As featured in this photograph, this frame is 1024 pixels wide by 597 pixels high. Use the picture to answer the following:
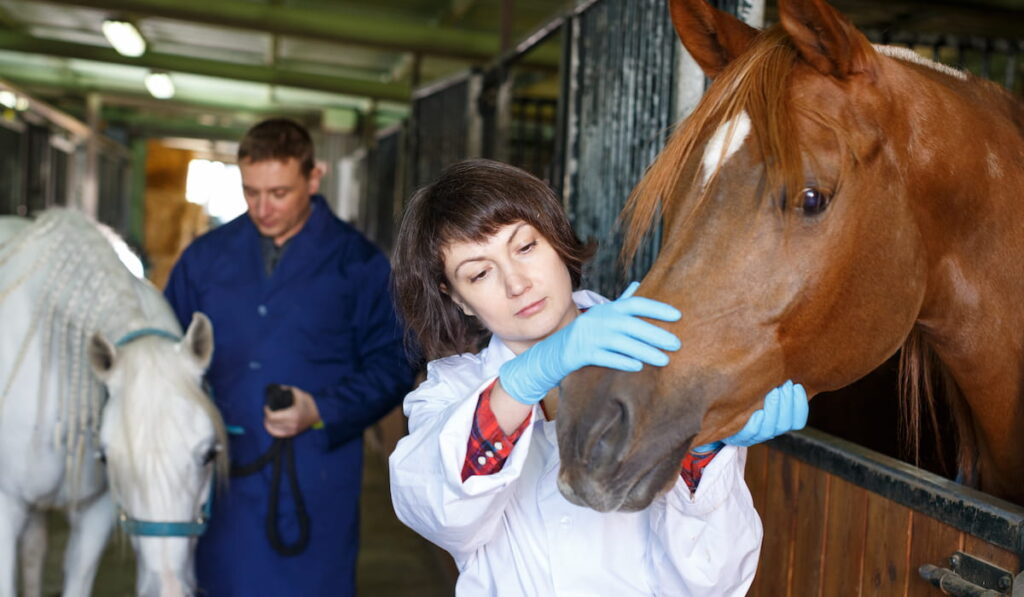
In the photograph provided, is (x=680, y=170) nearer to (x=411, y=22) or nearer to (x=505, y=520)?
(x=505, y=520)

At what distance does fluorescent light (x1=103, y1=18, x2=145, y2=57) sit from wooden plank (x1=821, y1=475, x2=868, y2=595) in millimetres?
5678

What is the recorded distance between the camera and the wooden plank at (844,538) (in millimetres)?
1370

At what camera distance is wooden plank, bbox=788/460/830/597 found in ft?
4.86

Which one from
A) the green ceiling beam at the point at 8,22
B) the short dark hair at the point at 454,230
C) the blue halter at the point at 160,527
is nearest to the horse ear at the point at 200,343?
Result: the blue halter at the point at 160,527

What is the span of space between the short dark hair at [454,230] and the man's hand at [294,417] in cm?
90

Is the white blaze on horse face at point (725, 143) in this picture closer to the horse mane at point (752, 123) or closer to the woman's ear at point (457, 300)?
the horse mane at point (752, 123)

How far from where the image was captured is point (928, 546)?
3.98 ft

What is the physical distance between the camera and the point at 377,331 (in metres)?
2.42

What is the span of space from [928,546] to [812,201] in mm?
614

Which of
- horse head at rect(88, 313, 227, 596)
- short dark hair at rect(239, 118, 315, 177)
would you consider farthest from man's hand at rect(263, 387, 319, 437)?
short dark hair at rect(239, 118, 315, 177)

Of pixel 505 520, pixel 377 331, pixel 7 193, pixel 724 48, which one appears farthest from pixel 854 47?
pixel 7 193

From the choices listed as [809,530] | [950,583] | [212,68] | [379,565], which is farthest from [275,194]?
[212,68]

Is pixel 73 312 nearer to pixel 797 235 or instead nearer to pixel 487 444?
pixel 487 444

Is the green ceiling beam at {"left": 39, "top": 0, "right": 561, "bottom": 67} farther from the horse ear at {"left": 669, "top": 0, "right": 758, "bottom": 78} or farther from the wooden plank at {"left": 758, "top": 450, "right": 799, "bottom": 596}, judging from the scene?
the horse ear at {"left": 669, "top": 0, "right": 758, "bottom": 78}
